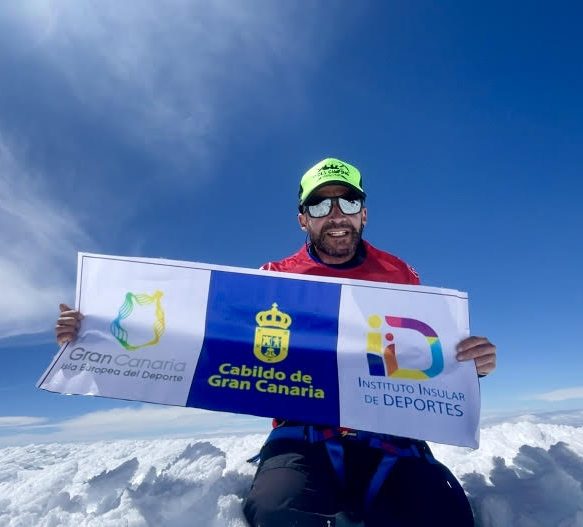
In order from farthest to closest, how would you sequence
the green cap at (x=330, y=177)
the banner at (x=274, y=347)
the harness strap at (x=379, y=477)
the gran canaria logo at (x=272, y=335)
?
the green cap at (x=330, y=177)
the gran canaria logo at (x=272, y=335)
the banner at (x=274, y=347)
the harness strap at (x=379, y=477)

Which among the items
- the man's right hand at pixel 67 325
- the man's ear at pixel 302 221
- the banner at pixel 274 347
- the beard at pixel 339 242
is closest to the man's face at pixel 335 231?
the beard at pixel 339 242

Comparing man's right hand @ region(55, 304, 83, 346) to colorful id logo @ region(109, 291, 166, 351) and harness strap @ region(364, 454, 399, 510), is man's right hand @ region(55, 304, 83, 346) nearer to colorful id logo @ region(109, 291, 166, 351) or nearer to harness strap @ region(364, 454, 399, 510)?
colorful id logo @ region(109, 291, 166, 351)

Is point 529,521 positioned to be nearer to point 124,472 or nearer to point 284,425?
point 284,425

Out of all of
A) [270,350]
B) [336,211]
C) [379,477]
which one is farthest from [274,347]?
[336,211]

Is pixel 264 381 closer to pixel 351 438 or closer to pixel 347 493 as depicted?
pixel 351 438

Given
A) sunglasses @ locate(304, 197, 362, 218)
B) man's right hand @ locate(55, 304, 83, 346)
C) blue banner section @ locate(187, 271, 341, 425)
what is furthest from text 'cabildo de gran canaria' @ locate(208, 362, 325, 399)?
sunglasses @ locate(304, 197, 362, 218)

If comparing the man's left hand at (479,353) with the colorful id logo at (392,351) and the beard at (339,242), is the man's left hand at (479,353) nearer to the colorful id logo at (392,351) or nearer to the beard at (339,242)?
the colorful id logo at (392,351)

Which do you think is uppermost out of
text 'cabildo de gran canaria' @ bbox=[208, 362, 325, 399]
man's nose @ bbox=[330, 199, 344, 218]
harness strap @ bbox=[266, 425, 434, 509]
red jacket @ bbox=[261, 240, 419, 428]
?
man's nose @ bbox=[330, 199, 344, 218]
